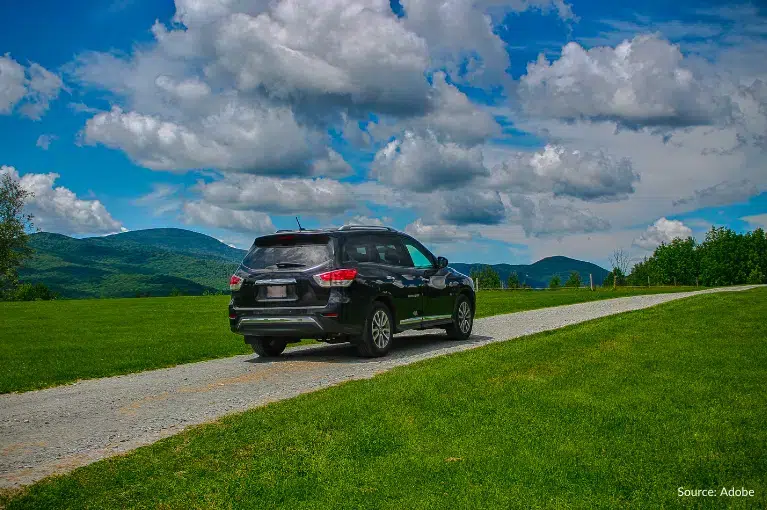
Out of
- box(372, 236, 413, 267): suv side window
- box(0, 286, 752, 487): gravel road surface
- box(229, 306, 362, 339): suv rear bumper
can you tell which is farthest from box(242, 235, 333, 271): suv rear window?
box(0, 286, 752, 487): gravel road surface

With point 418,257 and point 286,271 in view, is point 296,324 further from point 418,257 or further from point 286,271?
point 418,257

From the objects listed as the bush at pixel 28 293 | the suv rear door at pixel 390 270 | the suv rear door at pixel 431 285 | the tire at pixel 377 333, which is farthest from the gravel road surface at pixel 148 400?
the bush at pixel 28 293

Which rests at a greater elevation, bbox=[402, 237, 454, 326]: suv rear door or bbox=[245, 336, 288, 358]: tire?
bbox=[402, 237, 454, 326]: suv rear door

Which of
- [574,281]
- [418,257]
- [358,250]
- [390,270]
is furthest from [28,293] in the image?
[358,250]

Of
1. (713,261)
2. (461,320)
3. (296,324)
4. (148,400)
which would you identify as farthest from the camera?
(713,261)

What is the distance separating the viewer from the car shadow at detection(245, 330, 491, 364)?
1245cm

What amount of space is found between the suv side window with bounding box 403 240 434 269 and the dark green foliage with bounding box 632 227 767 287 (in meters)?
121

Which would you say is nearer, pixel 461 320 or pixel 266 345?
pixel 266 345

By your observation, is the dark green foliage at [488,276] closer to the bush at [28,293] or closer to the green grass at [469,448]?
the bush at [28,293]

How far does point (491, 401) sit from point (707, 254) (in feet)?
458

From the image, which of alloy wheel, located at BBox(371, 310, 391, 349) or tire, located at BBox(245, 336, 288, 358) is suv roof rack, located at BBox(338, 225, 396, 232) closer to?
alloy wheel, located at BBox(371, 310, 391, 349)

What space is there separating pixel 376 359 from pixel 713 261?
133103 mm

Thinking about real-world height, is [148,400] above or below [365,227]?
below

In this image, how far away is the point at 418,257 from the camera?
46.0 ft
